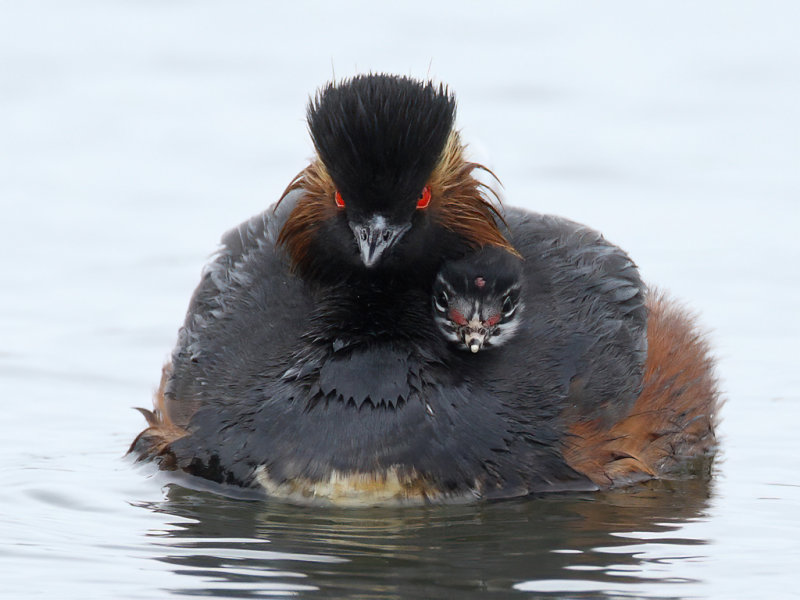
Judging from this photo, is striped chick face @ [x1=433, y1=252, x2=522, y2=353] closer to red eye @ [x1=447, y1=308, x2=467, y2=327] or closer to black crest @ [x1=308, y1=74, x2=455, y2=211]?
red eye @ [x1=447, y1=308, x2=467, y2=327]

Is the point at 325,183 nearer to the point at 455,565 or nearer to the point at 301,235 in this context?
the point at 301,235

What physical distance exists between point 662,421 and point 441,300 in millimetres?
1476

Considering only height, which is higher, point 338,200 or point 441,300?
point 338,200

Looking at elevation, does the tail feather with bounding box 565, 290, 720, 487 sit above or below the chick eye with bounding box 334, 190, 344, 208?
below

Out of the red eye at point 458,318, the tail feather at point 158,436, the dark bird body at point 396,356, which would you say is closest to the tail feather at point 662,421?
the dark bird body at point 396,356

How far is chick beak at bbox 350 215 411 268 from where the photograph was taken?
30.2 feet

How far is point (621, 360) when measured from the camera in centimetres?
996

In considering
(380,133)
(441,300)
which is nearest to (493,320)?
(441,300)

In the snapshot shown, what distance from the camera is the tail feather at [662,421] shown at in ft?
31.6

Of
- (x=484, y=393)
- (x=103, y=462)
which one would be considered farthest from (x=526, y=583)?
(x=103, y=462)

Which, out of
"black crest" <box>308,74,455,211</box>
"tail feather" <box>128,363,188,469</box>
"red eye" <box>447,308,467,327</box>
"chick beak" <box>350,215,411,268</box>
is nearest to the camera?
"black crest" <box>308,74,455,211</box>

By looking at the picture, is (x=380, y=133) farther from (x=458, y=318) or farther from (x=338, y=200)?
(x=458, y=318)

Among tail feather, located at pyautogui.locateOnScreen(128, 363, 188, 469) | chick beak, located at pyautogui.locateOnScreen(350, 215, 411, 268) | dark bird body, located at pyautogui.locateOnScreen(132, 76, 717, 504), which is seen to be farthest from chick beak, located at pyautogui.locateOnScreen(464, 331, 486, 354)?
tail feather, located at pyautogui.locateOnScreen(128, 363, 188, 469)

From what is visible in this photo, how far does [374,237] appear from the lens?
9.24m
